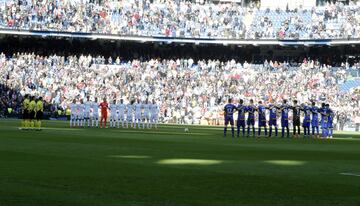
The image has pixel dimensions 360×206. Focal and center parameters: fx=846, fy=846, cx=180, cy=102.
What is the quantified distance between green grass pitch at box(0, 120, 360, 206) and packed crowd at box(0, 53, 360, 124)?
4645 centimetres

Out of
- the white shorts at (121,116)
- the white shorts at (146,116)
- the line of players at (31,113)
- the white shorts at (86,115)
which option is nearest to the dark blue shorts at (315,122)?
the white shorts at (146,116)

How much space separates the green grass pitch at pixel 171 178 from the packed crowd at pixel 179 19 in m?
53.2

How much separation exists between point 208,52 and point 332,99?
1659cm

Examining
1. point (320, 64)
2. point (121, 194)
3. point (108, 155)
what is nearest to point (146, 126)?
point (320, 64)

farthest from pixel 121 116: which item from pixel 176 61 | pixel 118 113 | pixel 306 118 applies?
pixel 176 61

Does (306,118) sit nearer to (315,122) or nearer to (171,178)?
(315,122)

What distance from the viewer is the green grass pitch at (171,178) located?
13.6 m

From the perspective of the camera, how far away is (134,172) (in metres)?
18.3

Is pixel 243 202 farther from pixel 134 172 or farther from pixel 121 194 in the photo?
pixel 134 172

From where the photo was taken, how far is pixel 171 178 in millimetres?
17188

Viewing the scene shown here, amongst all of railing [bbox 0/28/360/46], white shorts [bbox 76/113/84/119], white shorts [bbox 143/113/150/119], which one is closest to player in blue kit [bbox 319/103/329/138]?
white shorts [bbox 143/113/150/119]

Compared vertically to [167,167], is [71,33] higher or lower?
higher

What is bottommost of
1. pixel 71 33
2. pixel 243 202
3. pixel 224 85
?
pixel 243 202

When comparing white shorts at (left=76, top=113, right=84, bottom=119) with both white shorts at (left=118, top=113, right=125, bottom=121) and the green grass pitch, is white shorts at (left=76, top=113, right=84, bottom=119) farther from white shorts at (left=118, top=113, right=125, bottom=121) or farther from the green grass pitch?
the green grass pitch
